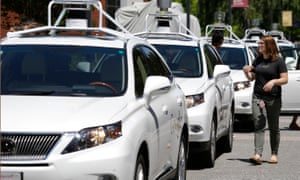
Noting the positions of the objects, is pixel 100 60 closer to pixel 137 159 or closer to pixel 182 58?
pixel 137 159

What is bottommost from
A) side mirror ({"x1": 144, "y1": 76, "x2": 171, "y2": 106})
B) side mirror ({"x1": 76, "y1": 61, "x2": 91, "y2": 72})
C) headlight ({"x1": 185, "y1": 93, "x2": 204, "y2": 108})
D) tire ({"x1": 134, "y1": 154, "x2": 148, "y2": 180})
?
headlight ({"x1": 185, "y1": 93, "x2": 204, "y2": 108})

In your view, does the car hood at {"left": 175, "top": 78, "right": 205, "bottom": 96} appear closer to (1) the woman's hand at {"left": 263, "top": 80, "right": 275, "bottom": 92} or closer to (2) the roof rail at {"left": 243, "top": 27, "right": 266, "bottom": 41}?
(1) the woman's hand at {"left": 263, "top": 80, "right": 275, "bottom": 92}

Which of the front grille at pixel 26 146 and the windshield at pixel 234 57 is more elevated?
the front grille at pixel 26 146

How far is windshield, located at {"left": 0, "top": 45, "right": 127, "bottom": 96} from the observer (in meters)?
7.20

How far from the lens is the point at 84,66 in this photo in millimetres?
7523

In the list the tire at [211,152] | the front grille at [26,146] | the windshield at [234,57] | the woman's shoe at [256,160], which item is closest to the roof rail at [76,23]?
the front grille at [26,146]

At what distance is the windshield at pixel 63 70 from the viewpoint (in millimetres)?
7195

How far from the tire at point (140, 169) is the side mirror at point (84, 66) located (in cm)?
110

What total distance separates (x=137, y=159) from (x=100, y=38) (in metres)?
1.90

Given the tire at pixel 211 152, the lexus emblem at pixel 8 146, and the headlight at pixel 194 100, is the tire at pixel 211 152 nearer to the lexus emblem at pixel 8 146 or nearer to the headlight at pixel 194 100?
the headlight at pixel 194 100

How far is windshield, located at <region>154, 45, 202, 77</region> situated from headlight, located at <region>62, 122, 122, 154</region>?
5580 millimetres

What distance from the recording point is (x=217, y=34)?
16.4 metres

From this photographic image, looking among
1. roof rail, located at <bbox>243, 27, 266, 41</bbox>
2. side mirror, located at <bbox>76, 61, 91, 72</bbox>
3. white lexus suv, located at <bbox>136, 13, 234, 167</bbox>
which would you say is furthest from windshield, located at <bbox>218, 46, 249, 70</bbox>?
roof rail, located at <bbox>243, 27, 266, 41</bbox>

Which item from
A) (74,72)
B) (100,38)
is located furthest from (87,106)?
(100,38)
